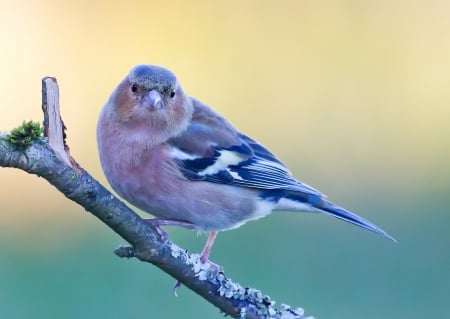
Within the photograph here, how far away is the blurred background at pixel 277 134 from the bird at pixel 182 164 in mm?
1289

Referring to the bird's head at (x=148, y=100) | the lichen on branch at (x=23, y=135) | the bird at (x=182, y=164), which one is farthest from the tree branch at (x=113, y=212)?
the bird's head at (x=148, y=100)

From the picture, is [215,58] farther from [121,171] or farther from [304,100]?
[121,171]

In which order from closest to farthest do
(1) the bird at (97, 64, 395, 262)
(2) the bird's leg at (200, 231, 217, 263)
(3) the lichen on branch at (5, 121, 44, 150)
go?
(3) the lichen on branch at (5, 121, 44, 150) → (2) the bird's leg at (200, 231, 217, 263) → (1) the bird at (97, 64, 395, 262)

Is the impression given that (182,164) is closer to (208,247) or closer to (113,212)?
(208,247)

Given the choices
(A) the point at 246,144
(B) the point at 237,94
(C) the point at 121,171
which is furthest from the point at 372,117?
(C) the point at 121,171

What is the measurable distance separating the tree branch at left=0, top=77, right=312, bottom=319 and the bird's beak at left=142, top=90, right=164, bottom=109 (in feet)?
2.91

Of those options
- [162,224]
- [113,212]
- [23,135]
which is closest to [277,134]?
[162,224]

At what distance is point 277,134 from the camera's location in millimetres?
6895

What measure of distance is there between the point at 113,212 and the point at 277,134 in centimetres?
450

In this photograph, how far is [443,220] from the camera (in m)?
6.00

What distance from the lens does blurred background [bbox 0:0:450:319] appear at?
5.04 m

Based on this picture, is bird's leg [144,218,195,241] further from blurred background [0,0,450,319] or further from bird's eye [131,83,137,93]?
blurred background [0,0,450,319]

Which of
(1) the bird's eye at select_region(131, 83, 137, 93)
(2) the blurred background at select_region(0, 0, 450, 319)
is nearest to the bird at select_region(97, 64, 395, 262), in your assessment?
(1) the bird's eye at select_region(131, 83, 137, 93)

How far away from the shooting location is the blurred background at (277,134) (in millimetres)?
5043
